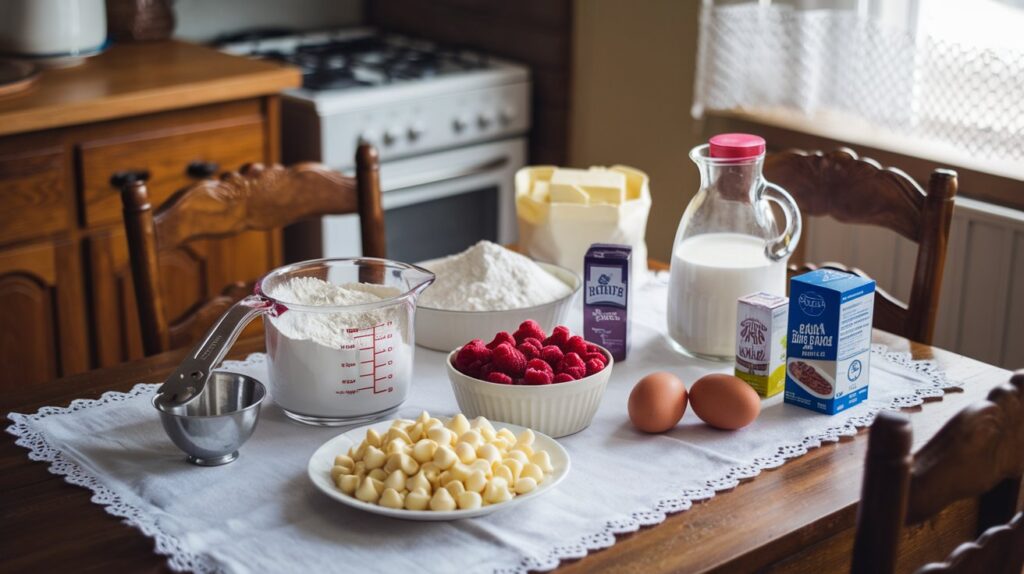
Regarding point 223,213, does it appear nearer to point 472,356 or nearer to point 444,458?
point 472,356

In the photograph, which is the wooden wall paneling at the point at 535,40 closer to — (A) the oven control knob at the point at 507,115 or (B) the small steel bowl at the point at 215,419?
→ (A) the oven control knob at the point at 507,115

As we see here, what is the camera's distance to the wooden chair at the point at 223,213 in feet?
5.05

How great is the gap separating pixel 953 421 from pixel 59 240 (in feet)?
5.89

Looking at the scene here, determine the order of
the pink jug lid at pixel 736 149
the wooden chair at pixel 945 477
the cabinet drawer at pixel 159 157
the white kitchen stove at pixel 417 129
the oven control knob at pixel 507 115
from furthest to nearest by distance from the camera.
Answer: the oven control knob at pixel 507 115 → the white kitchen stove at pixel 417 129 → the cabinet drawer at pixel 159 157 → the pink jug lid at pixel 736 149 → the wooden chair at pixel 945 477

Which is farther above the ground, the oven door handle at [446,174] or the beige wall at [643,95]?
the beige wall at [643,95]

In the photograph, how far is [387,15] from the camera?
3.17 m

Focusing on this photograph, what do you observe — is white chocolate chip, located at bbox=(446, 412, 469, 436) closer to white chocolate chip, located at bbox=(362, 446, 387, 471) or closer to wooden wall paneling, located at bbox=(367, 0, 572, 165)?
white chocolate chip, located at bbox=(362, 446, 387, 471)

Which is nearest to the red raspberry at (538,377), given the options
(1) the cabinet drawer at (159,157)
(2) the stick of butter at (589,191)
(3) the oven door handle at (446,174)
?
(2) the stick of butter at (589,191)

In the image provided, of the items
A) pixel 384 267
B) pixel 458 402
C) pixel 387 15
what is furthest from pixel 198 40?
pixel 458 402

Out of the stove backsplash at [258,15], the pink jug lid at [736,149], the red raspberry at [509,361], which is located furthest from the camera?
the stove backsplash at [258,15]

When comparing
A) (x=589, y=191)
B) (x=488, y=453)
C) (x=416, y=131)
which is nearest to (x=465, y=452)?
(x=488, y=453)

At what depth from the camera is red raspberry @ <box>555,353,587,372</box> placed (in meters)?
1.17

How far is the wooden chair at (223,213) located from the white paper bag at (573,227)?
0.91ft

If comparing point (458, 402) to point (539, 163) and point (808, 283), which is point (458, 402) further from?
point (539, 163)
